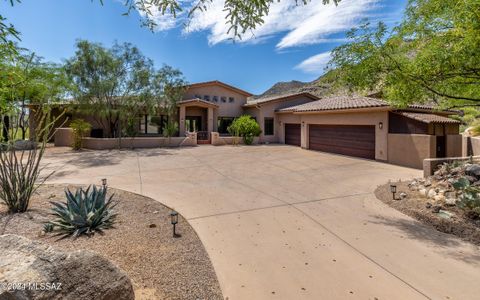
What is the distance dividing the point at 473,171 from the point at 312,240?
6046mm

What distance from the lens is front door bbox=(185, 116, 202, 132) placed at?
26.2 meters

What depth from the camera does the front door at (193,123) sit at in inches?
1032

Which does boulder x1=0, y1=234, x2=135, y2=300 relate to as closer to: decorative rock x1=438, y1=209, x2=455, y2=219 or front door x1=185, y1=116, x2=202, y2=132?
decorative rock x1=438, y1=209, x2=455, y2=219

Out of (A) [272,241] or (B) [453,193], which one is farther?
(B) [453,193]

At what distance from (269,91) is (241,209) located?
76.8 m

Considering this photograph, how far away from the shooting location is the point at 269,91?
79938 millimetres

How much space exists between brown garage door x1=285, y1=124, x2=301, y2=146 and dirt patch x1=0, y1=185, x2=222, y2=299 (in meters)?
17.7

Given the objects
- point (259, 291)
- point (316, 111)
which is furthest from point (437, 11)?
point (316, 111)

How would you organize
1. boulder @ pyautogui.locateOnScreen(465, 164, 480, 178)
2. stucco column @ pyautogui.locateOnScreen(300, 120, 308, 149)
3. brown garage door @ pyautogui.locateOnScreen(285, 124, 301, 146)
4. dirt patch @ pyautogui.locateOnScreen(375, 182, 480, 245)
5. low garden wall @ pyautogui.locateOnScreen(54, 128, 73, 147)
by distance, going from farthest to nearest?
brown garage door @ pyautogui.locateOnScreen(285, 124, 301, 146) → low garden wall @ pyautogui.locateOnScreen(54, 128, 73, 147) → stucco column @ pyautogui.locateOnScreen(300, 120, 308, 149) → boulder @ pyautogui.locateOnScreen(465, 164, 480, 178) → dirt patch @ pyautogui.locateOnScreen(375, 182, 480, 245)

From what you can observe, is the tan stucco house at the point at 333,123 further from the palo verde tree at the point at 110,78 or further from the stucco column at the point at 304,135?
the palo verde tree at the point at 110,78

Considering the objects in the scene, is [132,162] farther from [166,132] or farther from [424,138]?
[424,138]

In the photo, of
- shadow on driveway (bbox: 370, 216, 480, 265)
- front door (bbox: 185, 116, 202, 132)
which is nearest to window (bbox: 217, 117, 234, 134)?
front door (bbox: 185, 116, 202, 132)

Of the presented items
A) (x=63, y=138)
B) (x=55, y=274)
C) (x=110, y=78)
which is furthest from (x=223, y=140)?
(x=55, y=274)

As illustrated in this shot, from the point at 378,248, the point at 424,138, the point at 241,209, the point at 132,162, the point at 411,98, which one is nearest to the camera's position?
the point at 378,248
